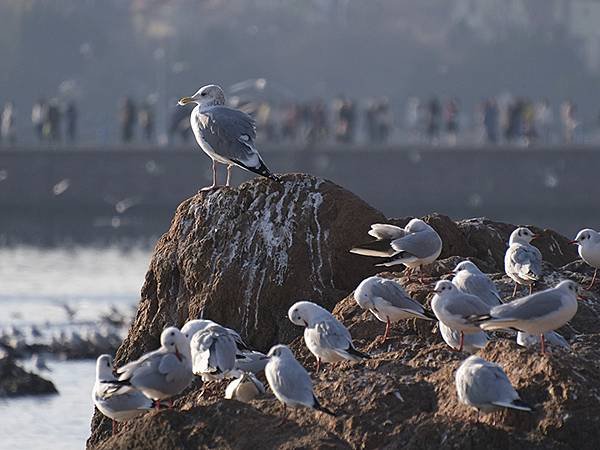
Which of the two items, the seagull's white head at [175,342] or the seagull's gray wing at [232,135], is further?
the seagull's gray wing at [232,135]

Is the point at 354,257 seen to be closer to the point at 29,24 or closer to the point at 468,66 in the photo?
the point at 29,24

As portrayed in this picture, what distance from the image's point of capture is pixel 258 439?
8.73 m

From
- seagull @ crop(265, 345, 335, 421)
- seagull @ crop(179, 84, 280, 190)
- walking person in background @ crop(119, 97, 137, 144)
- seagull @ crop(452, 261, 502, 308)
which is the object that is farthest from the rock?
walking person in background @ crop(119, 97, 137, 144)

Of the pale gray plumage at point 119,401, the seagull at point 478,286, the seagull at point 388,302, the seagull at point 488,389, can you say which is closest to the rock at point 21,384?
the pale gray plumage at point 119,401

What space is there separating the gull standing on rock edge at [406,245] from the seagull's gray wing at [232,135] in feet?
3.58

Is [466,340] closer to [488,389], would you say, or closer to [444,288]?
[444,288]

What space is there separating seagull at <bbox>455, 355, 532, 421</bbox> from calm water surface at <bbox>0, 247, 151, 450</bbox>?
655cm

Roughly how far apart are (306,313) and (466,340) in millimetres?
833

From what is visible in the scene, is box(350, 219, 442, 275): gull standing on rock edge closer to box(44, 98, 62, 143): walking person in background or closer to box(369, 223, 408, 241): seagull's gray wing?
box(369, 223, 408, 241): seagull's gray wing

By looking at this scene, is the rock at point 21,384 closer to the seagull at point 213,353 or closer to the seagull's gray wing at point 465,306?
the seagull at point 213,353

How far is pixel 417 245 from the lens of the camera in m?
10.7

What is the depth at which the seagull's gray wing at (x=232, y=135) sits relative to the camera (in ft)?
38.5

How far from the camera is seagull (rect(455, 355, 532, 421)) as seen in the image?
8430 mm

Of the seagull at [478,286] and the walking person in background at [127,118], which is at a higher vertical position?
the seagull at [478,286]
